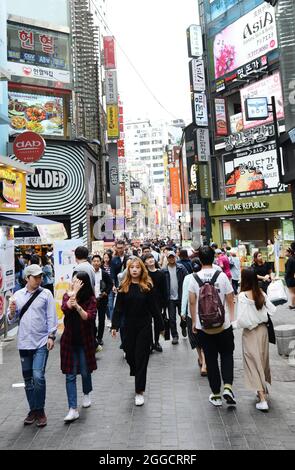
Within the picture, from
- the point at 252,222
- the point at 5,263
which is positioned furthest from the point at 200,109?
the point at 5,263

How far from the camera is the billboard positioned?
2525 cm

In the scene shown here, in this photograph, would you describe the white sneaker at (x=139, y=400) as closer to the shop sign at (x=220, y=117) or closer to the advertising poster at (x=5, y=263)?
the advertising poster at (x=5, y=263)

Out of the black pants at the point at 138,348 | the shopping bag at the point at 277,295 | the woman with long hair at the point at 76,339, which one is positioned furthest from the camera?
the shopping bag at the point at 277,295

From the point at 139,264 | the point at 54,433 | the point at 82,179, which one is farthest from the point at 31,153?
the point at 54,433

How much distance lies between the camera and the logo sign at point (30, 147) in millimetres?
15539

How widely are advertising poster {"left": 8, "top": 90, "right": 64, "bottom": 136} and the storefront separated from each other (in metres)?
12.3

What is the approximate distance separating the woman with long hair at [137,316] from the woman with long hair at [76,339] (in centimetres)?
55

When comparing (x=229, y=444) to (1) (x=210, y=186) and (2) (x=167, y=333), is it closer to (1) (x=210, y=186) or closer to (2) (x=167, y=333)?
(2) (x=167, y=333)

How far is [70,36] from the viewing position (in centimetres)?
2458

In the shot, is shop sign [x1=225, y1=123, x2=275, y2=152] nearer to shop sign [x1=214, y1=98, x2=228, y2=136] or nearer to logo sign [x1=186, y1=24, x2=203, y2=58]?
shop sign [x1=214, y1=98, x2=228, y2=136]

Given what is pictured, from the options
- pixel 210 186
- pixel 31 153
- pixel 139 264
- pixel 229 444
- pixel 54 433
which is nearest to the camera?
pixel 229 444

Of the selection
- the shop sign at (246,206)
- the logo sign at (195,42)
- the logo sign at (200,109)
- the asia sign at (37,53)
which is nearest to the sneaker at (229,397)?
the asia sign at (37,53)

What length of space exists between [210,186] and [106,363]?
25.2m

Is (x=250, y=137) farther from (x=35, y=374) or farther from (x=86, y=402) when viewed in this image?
(x=35, y=374)
